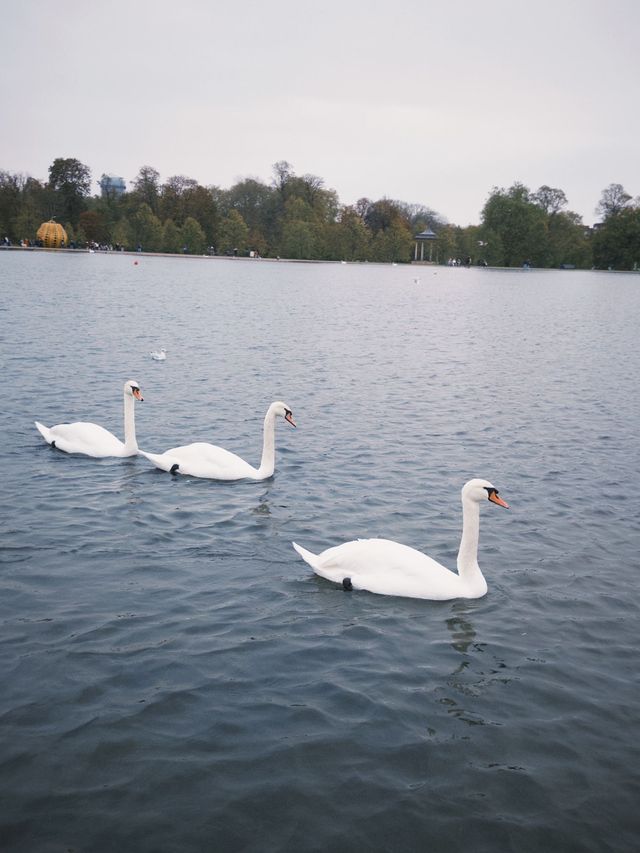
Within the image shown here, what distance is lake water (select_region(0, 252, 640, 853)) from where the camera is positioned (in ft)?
17.1

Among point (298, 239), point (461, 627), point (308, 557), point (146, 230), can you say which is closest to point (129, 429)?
point (308, 557)

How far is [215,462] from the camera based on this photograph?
39.1ft

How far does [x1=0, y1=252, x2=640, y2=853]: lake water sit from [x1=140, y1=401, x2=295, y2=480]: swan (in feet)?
0.72

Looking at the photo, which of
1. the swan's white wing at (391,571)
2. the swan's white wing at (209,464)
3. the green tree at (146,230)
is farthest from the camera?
the green tree at (146,230)

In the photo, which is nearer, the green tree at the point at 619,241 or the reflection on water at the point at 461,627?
the reflection on water at the point at 461,627

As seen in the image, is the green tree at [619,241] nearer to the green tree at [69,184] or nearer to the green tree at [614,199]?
the green tree at [614,199]

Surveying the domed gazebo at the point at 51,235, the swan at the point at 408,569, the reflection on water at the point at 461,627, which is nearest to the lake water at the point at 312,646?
the reflection on water at the point at 461,627

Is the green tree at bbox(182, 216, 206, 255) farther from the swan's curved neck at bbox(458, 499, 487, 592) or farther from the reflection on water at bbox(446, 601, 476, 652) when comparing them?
the reflection on water at bbox(446, 601, 476, 652)

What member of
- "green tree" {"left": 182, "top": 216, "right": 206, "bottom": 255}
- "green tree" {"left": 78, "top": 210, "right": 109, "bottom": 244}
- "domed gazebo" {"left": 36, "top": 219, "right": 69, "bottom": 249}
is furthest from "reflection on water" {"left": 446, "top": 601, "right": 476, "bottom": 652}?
"green tree" {"left": 78, "top": 210, "right": 109, "bottom": 244}

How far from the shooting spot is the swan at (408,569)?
27.0ft

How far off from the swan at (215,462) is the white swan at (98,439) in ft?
2.38

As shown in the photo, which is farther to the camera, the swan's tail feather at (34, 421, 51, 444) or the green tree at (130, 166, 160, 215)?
the green tree at (130, 166, 160, 215)

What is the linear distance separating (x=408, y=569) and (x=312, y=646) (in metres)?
1.44

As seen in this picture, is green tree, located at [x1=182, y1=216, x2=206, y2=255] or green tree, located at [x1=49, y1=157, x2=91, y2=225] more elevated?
green tree, located at [x1=49, y1=157, x2=91, y2=225]
